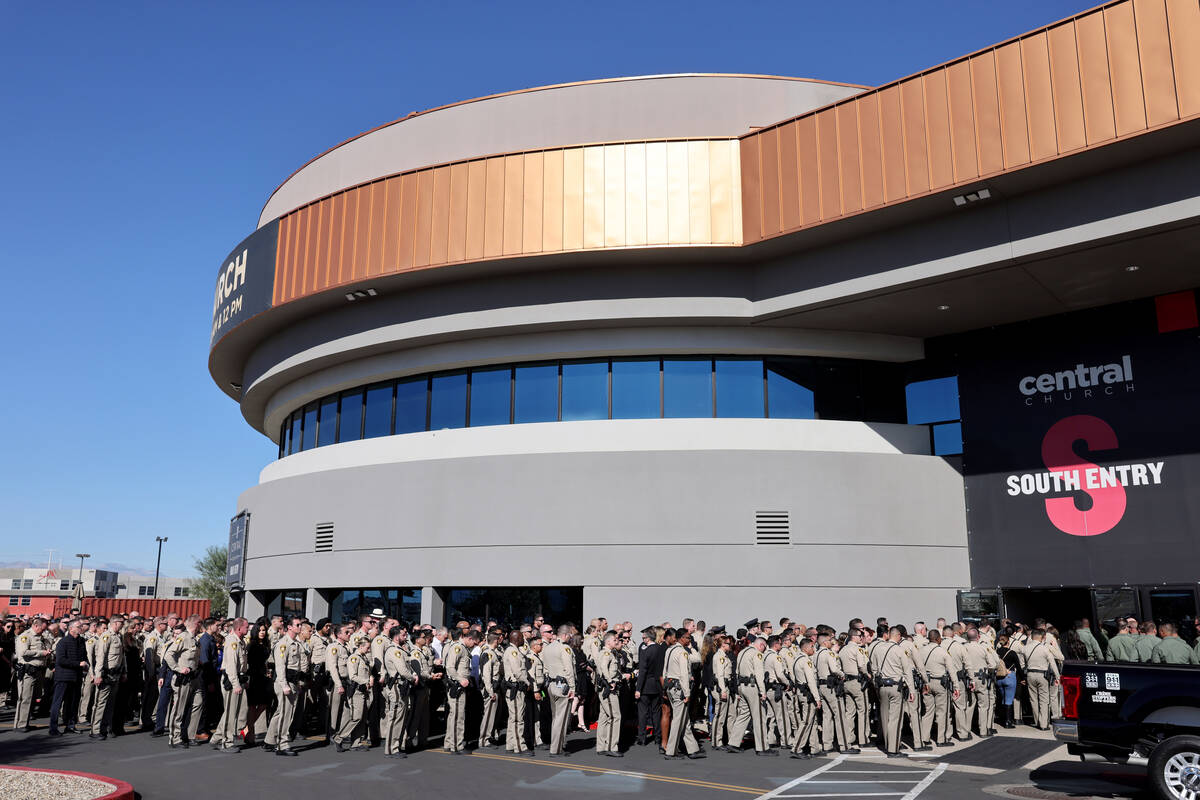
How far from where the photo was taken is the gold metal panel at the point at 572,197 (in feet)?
61.2

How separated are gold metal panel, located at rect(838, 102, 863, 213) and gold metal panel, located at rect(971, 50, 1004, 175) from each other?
2.14 m

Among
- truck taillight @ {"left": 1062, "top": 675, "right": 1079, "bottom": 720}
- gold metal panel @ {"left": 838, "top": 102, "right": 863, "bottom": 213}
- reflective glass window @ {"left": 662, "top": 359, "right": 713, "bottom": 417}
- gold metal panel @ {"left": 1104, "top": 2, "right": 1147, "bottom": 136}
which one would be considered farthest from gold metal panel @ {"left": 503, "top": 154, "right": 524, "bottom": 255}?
truck taillight @ {"left": 1062, "top": 675, "right": 1079, "bottom": 720}

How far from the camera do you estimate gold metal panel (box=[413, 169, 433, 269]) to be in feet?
64.7

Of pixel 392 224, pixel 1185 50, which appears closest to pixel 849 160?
pixel 1185 50

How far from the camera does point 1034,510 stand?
18594 millimetres

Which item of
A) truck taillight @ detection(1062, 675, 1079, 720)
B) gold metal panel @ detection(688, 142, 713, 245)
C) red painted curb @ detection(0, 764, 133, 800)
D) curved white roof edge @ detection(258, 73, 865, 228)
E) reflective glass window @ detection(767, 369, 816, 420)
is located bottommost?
red painted curb @ detection(0, 764, 133, 800)

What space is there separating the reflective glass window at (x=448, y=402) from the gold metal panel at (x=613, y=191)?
222 inches

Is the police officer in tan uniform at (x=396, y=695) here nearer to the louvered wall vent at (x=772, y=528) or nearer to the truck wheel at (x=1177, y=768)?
the louvered wall vent at (x=772, y=528)

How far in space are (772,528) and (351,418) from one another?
11.7m

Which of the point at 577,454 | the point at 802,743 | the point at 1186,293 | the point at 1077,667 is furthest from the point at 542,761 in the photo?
the point at 1186,293

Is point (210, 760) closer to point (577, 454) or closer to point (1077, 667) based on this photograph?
point (577, 454)

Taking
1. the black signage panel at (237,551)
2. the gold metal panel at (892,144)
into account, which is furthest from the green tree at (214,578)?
the gold metal panel at (892,144)

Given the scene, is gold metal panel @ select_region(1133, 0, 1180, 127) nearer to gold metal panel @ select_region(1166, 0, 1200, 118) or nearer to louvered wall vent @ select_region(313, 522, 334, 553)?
gold metal panel @ select_region(1166, 0, 1200, 118)

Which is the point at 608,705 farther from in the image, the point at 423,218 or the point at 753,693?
the point at 423,218
